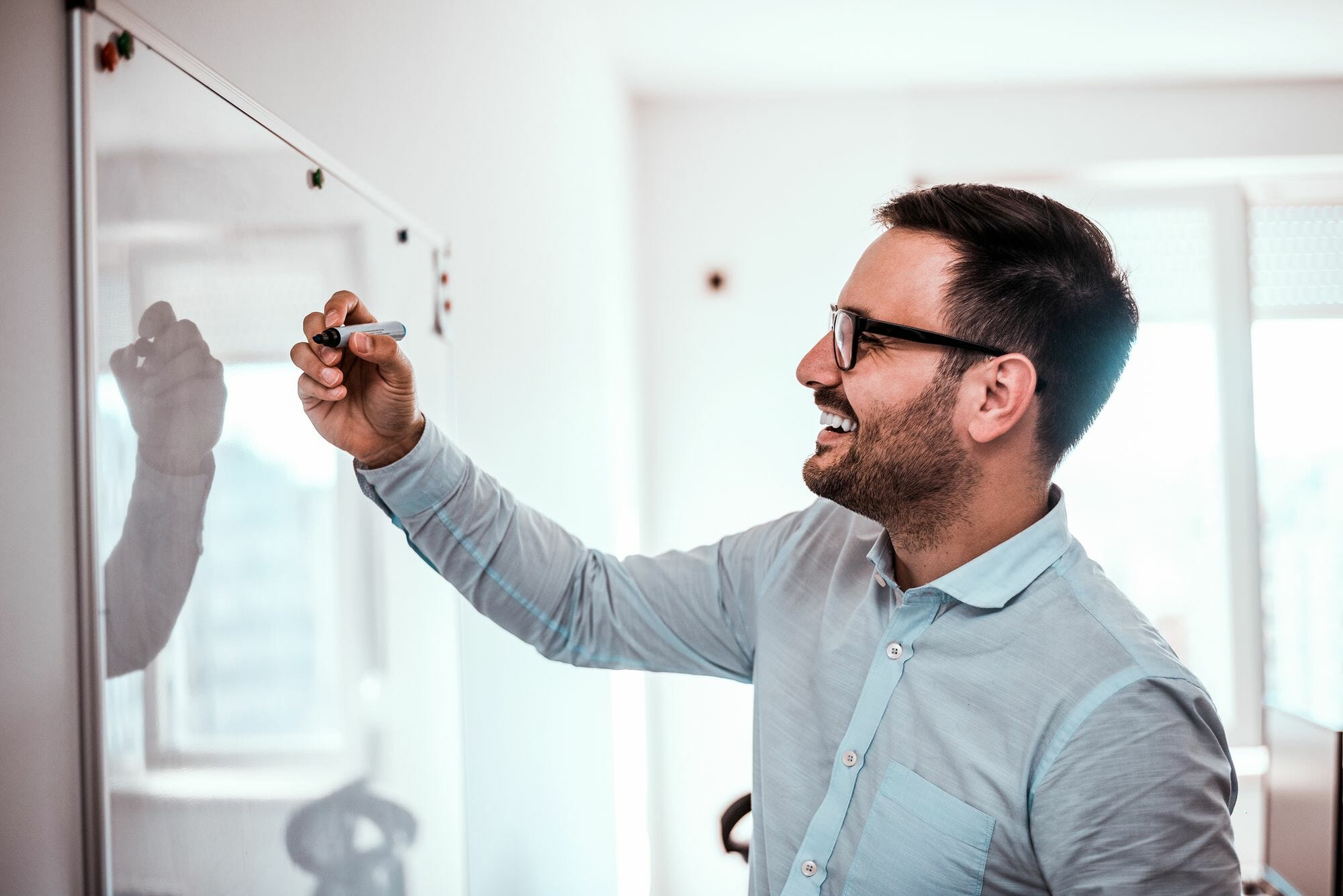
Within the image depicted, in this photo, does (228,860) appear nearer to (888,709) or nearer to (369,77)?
(888,709)

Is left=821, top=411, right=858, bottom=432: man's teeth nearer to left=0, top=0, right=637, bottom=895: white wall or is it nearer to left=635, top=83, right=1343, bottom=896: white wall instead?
left=0, top=0, right=637, bottom=895: white wall

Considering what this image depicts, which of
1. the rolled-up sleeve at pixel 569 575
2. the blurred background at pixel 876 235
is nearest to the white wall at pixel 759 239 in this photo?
the blurred background at pixel 876 235

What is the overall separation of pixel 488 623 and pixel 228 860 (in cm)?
92

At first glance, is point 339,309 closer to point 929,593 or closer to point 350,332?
point 350,332

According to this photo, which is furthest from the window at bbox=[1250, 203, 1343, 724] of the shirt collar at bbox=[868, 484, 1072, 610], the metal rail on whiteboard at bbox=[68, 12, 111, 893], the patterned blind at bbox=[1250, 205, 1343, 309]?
the metal rail on whiteboard at bbox=[68, 12, 111, 893]

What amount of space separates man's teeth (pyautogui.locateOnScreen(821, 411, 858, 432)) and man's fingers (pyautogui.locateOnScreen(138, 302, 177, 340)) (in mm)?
715

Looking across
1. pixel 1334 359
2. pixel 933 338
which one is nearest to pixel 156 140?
pixel 933 338

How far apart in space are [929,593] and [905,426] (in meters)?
0.19

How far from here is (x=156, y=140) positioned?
0.79 meters

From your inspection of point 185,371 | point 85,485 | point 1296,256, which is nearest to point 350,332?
point 185,371

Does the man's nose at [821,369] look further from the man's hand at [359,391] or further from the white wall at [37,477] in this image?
the white wall at [37,477]

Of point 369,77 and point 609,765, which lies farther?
point 609,765

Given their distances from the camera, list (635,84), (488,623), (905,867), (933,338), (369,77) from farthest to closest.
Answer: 1. (635,84)
2. (488,623)
3. (369,77)
4. (933,338)
5. (905,867)

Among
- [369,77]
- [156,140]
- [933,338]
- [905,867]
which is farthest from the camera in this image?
[369,77]
